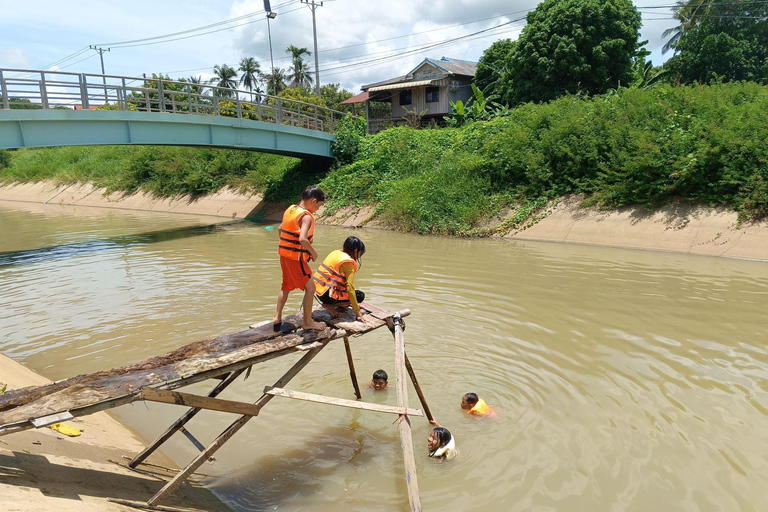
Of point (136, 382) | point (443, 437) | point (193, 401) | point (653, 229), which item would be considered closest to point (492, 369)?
point (443, 437)

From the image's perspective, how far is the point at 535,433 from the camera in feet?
18.2

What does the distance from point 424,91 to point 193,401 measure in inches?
1434

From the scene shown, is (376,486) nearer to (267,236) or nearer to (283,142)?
(267,236)

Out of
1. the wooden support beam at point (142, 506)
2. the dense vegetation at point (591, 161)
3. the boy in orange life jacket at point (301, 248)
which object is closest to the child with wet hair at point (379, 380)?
the boy in orange life jacket at point (301, 248)

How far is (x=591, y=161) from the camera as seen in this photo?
1850 cm

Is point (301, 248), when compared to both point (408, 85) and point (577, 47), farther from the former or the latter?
point (408, 85)

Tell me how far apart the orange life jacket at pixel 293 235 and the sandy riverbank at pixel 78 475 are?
2.25 m

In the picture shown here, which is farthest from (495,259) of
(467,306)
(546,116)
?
(546,116)

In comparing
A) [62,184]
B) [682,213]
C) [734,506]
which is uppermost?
[62,184]

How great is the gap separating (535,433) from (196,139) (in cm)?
1921

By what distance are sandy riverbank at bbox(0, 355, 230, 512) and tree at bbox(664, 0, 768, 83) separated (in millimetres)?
33929

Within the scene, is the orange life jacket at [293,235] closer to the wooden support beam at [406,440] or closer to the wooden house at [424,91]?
the wooden support beam at [406,440]

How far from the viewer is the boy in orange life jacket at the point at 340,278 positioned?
206 inches

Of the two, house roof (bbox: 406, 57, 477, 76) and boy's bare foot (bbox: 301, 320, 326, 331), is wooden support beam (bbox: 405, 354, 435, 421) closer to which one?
boy's bare foot (bbox: 301, 320, 326, 331)
